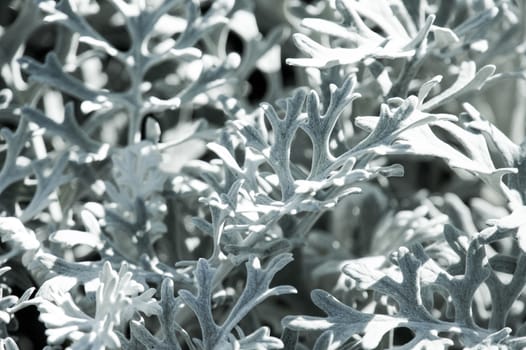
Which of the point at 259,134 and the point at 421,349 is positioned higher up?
the point at 259,134

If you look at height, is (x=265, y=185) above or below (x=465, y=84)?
below

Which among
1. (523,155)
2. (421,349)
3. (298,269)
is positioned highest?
(523,155)

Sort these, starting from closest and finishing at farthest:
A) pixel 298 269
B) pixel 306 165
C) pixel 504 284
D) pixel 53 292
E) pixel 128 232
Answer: pixel 53 292 → pixel 504 284 → pixel 128 232 → pixel 298 269 → pixel 306 165

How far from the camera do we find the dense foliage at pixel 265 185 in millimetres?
975

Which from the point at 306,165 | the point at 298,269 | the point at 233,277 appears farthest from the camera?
the point at 306,165

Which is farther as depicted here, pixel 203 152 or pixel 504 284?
pixel 203 152

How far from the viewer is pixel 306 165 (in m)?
1.54

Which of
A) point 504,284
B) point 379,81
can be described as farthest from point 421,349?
point 379,81

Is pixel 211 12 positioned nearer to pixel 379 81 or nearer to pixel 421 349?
pixel 379 81

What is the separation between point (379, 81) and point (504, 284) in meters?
0.33

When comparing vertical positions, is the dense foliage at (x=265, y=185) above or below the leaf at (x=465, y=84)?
below

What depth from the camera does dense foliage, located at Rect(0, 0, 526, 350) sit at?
975 millimetres

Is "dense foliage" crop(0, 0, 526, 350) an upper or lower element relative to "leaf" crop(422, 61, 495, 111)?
lower

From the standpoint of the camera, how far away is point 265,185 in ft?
3.57
